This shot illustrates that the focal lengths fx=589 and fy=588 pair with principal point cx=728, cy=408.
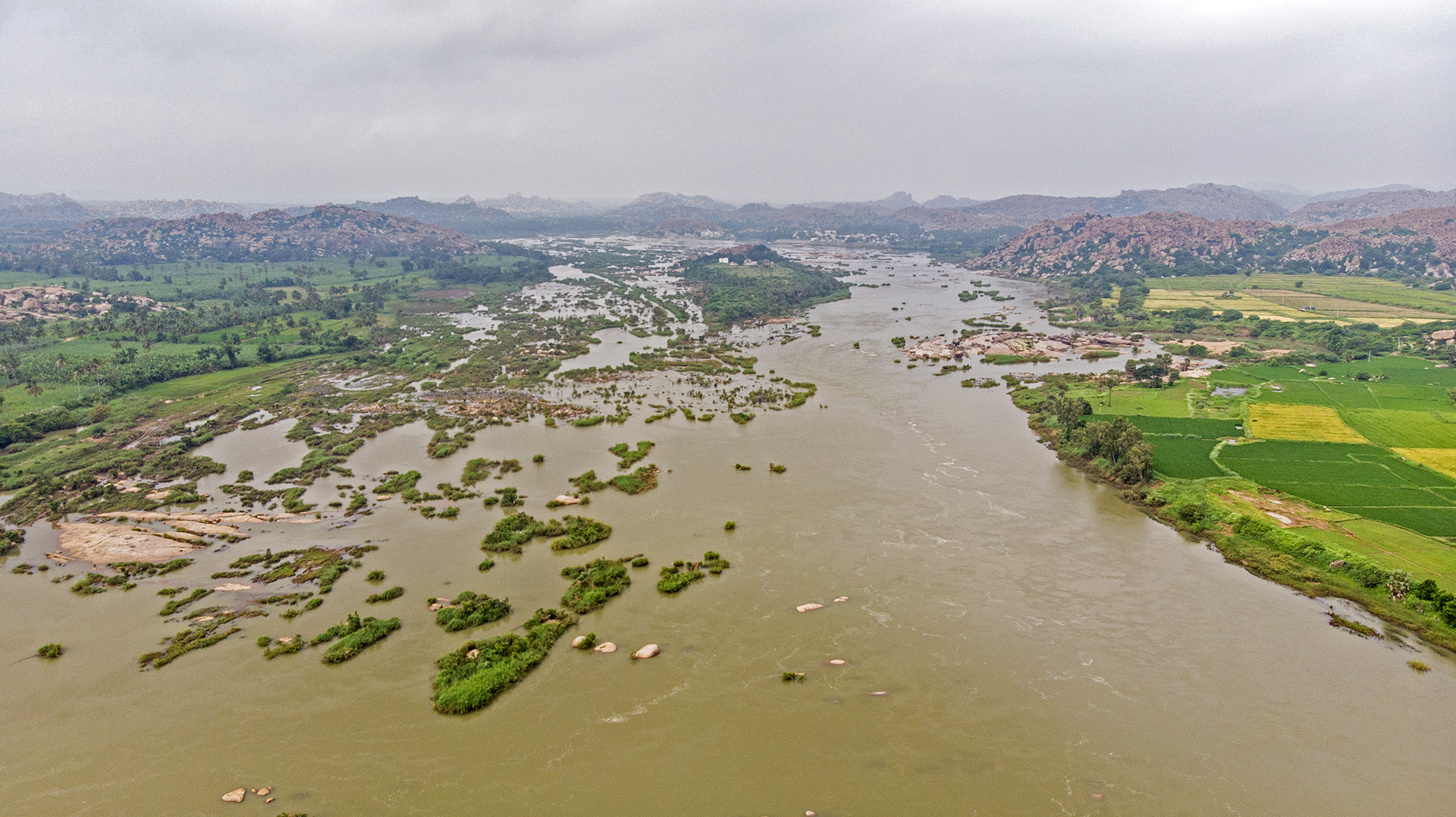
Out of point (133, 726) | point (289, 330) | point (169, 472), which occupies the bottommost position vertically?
point (133, 726)

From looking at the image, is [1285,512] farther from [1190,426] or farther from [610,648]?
[610,648]

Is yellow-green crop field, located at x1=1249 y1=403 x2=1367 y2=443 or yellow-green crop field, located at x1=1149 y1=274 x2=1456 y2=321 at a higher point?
yellow-green crop field, located at x1=1149 y1=274 x2=1456 y2=321

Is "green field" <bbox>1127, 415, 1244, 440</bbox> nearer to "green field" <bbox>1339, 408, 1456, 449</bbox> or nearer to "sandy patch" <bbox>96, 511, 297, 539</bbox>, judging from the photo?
"green field" <bbox>1339, 408, 1456, 449</bbox>

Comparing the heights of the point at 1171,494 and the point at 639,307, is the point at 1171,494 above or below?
below

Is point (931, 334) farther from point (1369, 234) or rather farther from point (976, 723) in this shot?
point (1369, 234)

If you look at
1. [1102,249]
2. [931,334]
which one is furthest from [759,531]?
[1102,249]

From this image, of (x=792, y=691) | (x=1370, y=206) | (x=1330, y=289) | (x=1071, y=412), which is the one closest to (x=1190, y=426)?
(x=1071, y=412)

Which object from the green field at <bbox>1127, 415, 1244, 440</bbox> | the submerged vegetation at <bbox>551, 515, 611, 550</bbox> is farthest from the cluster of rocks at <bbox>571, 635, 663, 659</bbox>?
the green field at <bbox>1127, 415, 1244, 440</bbox>
